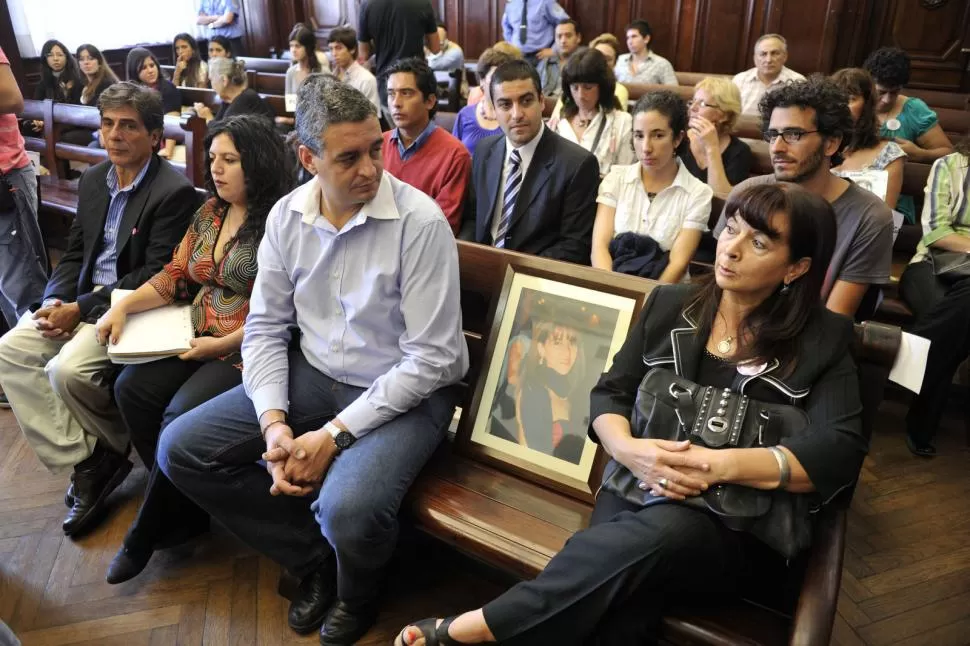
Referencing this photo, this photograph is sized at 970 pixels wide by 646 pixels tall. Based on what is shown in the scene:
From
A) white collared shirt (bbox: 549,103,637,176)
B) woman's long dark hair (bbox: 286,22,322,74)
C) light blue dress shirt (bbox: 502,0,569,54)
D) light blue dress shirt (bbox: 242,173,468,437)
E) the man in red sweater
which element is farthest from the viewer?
light blue dress shirt (bbox: 502,0,569,54)

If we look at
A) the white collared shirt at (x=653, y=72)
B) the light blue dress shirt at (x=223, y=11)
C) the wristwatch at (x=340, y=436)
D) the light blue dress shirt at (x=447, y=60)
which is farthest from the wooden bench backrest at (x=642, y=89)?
the light blue dress shirt at (x=223, y=11)

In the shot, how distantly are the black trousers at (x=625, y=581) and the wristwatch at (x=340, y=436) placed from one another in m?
0.51

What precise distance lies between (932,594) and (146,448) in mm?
2178

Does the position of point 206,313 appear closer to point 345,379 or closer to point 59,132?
point 345,379

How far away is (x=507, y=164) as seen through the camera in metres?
2.41

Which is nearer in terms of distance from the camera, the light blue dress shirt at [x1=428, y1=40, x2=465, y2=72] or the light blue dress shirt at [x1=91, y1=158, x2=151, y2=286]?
the light blue dress shirt at [x1=91, y1=158, x2=151, y2=286]

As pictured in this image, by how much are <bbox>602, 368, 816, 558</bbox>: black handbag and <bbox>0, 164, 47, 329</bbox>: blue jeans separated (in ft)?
7.56

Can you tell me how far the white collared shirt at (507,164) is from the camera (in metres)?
2.36

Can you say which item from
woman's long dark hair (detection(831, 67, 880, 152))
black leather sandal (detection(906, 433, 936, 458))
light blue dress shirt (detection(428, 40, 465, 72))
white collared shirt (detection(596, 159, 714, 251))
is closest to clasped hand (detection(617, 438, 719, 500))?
white collared shirt (detection(596, 159, 714, 251))

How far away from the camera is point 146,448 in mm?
2025

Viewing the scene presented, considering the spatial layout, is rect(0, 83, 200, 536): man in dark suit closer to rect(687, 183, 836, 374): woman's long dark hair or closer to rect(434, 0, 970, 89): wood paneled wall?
rect(687, 183, 836, 374): woman's long dark hair

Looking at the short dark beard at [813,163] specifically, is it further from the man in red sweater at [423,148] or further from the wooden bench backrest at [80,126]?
the wooden bench backrest at [80,126]

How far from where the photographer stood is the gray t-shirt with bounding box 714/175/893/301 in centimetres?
194

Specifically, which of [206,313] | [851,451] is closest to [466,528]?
[851,451]
